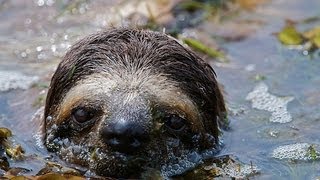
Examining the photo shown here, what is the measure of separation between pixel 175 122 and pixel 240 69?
3.36 m

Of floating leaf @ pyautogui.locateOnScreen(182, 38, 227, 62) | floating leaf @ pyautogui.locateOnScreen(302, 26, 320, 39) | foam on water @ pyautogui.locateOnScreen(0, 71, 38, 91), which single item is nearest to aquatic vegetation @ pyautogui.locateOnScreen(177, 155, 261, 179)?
floating leaf @ pyautogui.locateOnScreen(182, 38, 227, 62)

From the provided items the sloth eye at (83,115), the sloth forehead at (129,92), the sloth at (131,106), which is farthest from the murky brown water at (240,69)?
the sloth forehead at (129,92)

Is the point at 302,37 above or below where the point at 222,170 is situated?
above

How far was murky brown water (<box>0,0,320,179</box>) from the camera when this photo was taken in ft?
27.6

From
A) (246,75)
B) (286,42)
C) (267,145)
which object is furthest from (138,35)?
(286,42)

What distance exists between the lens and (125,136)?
266 inches

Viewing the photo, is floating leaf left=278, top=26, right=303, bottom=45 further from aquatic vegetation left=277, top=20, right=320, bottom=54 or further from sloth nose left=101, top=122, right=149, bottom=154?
sloth nose left=101, top=122, right=149, bottom=154

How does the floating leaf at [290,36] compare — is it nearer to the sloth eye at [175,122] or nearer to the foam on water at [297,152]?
the foam on water at [297,152]

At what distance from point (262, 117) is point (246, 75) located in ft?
4.00

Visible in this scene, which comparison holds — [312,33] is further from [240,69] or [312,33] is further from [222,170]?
[222,170]

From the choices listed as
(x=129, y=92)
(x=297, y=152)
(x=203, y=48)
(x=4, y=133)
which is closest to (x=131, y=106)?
(x=129, y=92)

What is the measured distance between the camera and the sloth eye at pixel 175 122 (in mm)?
7352

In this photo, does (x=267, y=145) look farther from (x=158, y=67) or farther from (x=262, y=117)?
(x=158, y=67)

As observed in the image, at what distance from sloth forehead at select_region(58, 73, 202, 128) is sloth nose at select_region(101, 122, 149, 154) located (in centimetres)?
32
